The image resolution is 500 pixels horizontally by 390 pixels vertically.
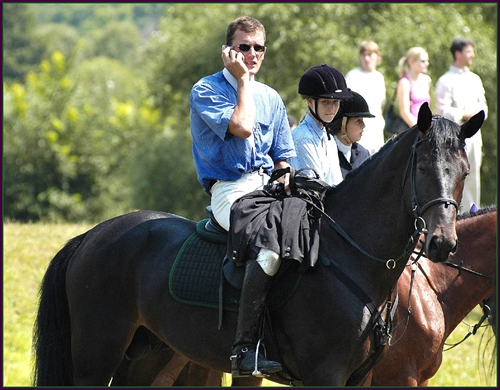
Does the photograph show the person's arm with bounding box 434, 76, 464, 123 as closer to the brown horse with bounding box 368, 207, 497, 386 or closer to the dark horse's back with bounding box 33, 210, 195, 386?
the brown horse with bounding box 368, 207, 497, 386

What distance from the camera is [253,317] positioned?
5.07 meters

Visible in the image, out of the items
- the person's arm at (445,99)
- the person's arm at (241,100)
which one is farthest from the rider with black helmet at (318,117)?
the person's arm at (445,99)

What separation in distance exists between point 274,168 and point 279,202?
0.51 metres

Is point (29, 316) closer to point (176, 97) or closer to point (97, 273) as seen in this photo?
point (97, 273)

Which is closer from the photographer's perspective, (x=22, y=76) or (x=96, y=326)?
(x=96, y=326)

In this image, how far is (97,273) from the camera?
5941 mm

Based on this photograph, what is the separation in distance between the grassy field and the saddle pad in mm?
4017

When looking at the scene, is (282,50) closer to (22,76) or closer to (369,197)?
(369,197)

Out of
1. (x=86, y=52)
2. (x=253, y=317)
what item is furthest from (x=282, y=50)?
(x=86, y=52)

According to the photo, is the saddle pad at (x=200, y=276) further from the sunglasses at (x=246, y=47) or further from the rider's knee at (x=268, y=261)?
the sunglasses at (x=246, y=47)

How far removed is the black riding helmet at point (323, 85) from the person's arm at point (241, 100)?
74 cm

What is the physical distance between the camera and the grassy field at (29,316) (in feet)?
31.2

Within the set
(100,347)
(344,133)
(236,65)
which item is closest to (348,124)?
(344,133)

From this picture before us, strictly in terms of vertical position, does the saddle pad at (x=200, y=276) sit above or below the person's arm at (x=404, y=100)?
below
